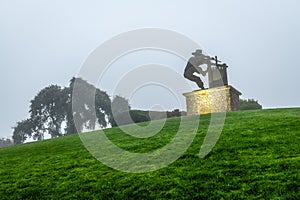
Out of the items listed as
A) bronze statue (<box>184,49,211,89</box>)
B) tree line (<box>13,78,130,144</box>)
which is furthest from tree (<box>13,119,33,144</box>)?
bronze statue (<box>184,49,211,89</box>)

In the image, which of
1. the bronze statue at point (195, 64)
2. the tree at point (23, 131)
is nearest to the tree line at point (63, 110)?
the tree at point (23, 131)

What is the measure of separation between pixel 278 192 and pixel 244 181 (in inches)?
39.3

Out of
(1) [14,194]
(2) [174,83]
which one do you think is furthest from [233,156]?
(2) [174,83]

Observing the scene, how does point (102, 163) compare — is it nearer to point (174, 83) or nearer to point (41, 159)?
point (41, 159)

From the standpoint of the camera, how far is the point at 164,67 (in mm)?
19906

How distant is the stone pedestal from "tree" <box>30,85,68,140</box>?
45.4 m

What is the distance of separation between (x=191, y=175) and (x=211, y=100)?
1927cm

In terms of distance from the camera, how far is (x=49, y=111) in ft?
224

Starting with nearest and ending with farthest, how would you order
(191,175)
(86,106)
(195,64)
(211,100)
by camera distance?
(191,175), (211,100), (195,64), (86,106)

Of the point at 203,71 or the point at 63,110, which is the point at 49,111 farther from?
the point at 203,71

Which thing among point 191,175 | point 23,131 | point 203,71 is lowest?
point 191,175

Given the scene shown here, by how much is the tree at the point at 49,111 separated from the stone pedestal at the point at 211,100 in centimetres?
4540

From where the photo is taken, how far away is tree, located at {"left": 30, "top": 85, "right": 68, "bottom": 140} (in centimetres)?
6725

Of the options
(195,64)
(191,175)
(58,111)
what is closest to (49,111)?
(58,111)
